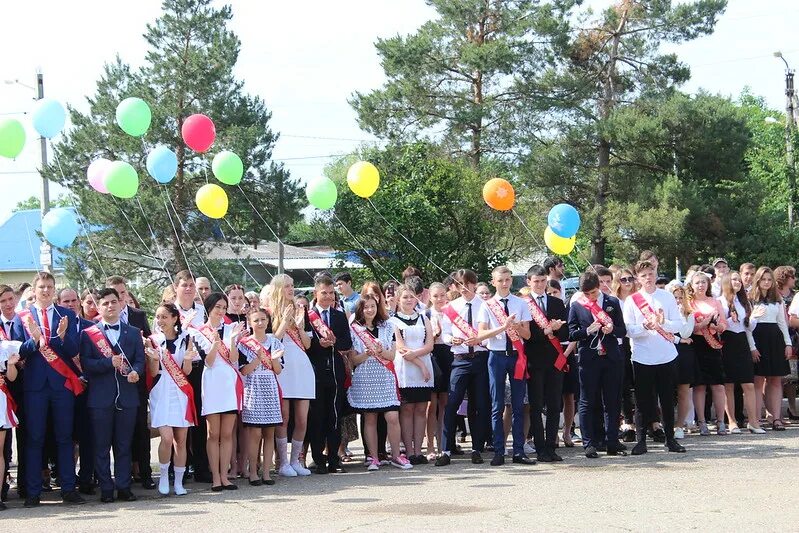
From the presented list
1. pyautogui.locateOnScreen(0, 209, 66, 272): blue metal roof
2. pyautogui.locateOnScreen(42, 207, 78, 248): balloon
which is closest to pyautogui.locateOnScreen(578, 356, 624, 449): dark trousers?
pyautogui.locateOnScreen(42, 207, 78, 248): balloon

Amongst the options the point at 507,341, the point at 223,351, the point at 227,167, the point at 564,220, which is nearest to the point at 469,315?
the point at 507,341

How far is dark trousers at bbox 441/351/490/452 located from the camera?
10922 mm

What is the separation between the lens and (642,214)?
3066 centimetres

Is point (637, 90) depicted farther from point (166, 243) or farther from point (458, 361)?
point (458, 361)

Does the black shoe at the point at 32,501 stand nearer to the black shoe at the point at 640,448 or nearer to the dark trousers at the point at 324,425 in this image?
the dark trousers at the point at 324,425

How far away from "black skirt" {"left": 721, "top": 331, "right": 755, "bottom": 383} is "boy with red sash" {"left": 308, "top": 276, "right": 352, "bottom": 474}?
4763mm

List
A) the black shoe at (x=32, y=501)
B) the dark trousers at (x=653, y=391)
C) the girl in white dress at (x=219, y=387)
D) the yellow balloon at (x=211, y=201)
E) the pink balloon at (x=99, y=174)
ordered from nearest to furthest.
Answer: the black shoe at (x=32, y=501) → the girl in white dress at (x=219, y=387) → the dark trousers at (x=653, y=391) → the pink balloon at (x=99, y=174) → the yellow balloon at (x=211, y=201)

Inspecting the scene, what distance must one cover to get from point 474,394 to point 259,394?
239 cm

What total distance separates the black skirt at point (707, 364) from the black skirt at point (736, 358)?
0.08m

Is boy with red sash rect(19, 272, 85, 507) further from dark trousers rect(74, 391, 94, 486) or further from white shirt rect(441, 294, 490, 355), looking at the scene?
white shirt rect(441, 294, 490, 355)

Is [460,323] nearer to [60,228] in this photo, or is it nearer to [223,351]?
[223,351]

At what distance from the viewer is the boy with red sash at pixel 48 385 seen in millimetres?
9094

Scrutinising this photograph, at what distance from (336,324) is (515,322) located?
178cm

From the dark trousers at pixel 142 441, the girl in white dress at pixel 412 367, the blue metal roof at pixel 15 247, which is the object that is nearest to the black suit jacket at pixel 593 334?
the girl in white dress at pixel 412 367
